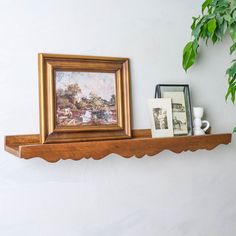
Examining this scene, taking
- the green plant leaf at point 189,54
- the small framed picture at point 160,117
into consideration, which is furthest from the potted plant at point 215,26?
the small framed picture at point 160,117

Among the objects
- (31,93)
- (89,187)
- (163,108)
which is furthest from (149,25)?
(89,187)

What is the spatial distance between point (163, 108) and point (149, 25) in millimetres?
437

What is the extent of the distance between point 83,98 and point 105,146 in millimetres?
283

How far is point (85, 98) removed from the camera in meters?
1.56

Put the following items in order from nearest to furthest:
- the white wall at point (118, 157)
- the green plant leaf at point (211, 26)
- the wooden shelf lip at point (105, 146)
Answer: the wooden shelf lip at point (105, 146)
the white wall at point (118, 157)
the green plant leaf at point (211, 26)

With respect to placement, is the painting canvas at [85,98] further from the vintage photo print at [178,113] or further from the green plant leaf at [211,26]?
the green plant leaf at [211,26]

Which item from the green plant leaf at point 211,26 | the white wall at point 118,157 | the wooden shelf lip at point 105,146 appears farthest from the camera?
the green plant leaf at point 211,26

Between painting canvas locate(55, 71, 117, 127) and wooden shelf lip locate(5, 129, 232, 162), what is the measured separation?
16 centimetres

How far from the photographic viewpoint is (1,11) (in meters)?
1.45

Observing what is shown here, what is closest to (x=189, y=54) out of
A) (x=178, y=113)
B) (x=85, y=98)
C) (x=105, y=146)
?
(x=178, y=113)

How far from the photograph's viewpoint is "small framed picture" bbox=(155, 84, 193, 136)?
1.70 meters

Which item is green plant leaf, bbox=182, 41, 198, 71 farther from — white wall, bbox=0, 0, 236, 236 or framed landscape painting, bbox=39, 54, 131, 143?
framed landscape painting, bbox=39, 54, 131, 143

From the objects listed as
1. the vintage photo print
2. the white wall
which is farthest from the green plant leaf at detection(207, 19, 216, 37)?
the vintage photo print

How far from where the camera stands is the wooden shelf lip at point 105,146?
4.23ft
